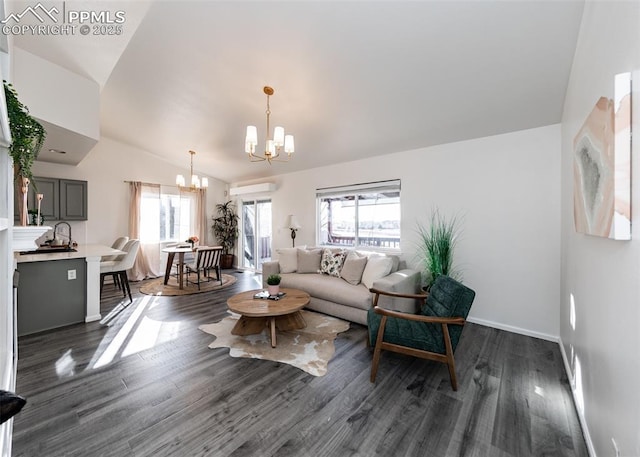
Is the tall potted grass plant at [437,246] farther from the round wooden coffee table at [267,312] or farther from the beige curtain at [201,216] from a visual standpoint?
the beige curtain at [201,216]

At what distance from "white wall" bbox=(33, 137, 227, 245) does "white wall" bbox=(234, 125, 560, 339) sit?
547 cm

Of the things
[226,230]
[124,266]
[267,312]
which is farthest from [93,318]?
[226,230]

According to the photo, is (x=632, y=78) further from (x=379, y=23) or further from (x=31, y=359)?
(x=31, y=359)

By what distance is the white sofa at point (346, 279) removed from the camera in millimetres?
3139

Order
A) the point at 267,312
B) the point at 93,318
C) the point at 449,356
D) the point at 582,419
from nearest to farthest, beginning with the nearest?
the point at 582,419 < the point at 449,356 < the point at 267,312 < the point at 93,318

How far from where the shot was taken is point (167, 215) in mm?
6359

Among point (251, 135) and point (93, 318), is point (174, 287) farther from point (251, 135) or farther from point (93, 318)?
point (251, 135)

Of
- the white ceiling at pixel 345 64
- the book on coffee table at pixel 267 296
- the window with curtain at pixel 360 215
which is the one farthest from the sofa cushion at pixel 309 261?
the white ceiling at pixel 345 64

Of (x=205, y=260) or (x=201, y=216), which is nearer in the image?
(x=205, y=260)

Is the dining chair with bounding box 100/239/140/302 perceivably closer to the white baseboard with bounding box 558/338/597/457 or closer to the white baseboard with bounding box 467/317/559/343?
the white baseboard with bounding box 467/317/559/343

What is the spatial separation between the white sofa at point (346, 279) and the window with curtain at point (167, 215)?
3.53 meters

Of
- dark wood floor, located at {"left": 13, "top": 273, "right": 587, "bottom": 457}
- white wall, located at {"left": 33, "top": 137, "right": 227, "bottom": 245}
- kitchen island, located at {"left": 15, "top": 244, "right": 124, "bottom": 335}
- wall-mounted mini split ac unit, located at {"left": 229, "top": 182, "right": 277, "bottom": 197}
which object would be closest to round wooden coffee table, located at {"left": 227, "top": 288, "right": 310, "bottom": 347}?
dark wood floor, located at {"left": 13, "top": 273, "right": 587, "bottom": 457}

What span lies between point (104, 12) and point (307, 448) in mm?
3904

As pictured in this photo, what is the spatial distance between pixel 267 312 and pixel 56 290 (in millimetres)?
2713
